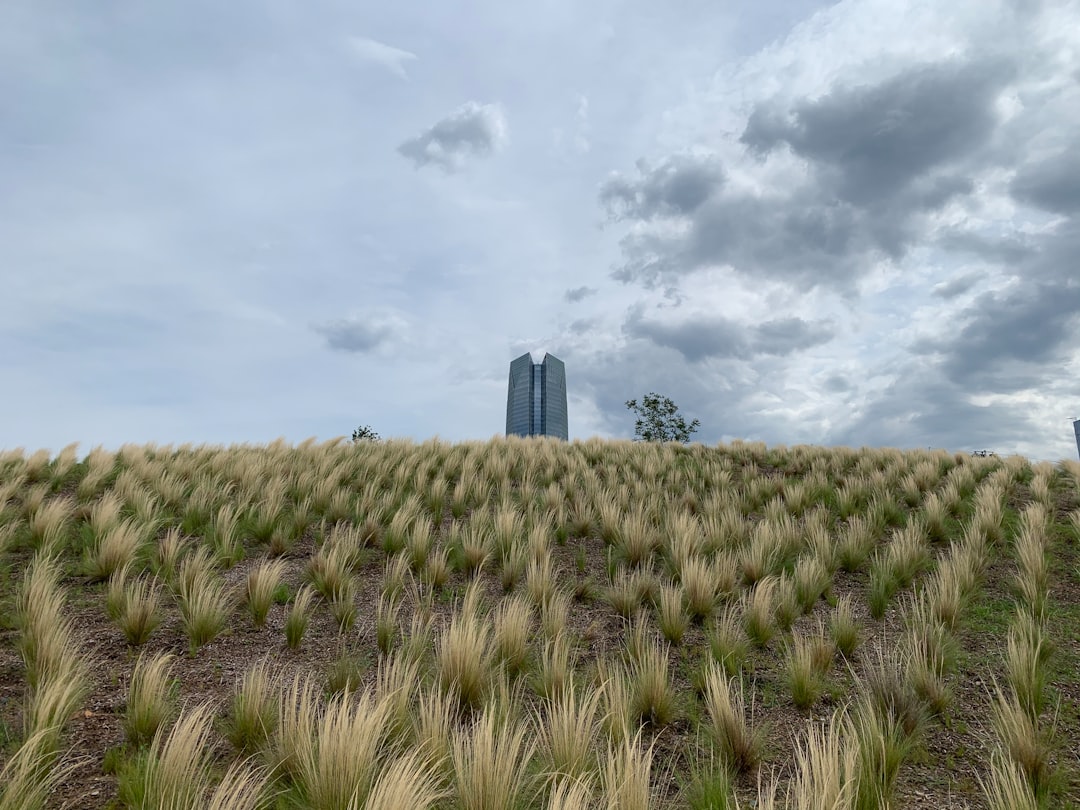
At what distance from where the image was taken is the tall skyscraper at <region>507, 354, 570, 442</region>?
15400 cm

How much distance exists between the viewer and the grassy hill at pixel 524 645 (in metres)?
3.21

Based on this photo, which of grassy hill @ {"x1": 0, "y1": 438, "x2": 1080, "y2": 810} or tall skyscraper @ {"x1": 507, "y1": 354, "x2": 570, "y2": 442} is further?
tall skyscraper @ {"x1": 507, "y1": 354, "x2": 570, "y2": 442}

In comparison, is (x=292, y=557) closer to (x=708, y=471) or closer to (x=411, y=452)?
(x=411, y=452)

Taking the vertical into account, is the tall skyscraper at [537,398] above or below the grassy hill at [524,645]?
above

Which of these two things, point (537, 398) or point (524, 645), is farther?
point (537, 398)

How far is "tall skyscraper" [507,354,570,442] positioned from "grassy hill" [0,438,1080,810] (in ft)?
466

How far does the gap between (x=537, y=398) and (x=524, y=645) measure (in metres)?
152

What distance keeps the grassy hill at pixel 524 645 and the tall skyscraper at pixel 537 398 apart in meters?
Result: 142

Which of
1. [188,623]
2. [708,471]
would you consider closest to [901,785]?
[188,623]

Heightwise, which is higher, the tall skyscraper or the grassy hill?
the tall skyscraper

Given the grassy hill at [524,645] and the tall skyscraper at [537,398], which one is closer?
the grassy hill at [524,645]

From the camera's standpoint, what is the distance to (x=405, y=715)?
3.72 m

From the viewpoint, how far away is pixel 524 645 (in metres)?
4.91

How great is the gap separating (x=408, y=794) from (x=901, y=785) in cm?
288
